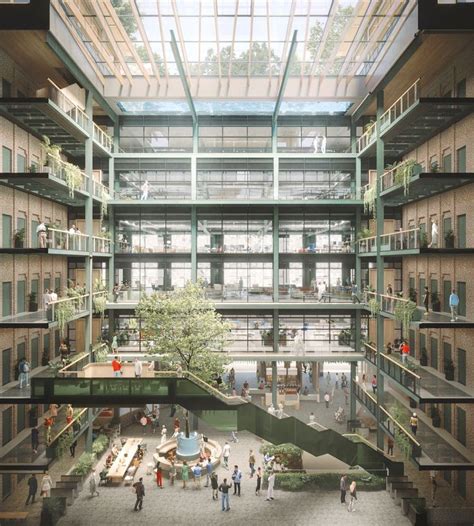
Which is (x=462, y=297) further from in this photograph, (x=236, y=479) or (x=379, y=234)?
(x=236, y=479)

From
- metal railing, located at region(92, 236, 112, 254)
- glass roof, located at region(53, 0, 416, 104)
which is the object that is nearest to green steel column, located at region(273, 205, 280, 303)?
glass roof, located at region(53, 0, 416, 104)

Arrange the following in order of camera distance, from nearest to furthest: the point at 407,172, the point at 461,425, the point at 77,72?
the point at 461,425
the point at 407,172
the point at 77,72

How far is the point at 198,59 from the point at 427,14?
43.0ft

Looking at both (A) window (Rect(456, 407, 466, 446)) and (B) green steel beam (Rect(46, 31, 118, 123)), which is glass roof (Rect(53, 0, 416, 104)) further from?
(A) window (Rect(456, 407, 466, 446))

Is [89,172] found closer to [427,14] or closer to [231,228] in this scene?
[231,228]

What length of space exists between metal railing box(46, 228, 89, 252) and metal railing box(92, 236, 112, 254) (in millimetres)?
1447

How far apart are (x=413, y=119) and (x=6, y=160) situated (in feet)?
62.6

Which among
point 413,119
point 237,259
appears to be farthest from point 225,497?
point 413,119

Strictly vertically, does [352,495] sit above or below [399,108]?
below

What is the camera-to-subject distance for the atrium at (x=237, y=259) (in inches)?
695

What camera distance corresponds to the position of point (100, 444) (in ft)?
76.4

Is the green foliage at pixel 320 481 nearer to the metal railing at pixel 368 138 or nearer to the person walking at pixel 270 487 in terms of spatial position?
the person walking at pixel 270 487

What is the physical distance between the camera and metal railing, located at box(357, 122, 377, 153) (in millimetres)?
24452

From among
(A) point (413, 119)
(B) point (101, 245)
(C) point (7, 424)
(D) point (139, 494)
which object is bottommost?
(D) point (139, 494)
